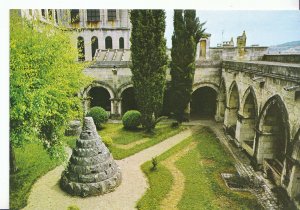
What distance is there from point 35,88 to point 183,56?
1175 centimetres

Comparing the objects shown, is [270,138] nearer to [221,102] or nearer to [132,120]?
[221,102]

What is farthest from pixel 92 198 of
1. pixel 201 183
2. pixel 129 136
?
pixel 129 136

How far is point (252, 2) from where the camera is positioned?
28.3 ft

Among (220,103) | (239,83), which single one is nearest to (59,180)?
(239,83)

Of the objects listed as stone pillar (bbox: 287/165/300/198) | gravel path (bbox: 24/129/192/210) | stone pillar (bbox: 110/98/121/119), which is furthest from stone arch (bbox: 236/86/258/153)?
stone pillar (bbox: 110/98/121/119)

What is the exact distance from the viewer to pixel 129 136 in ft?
57.0

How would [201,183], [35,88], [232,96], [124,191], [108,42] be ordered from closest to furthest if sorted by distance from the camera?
[35,88] < [124,191] < [201,183] < [232,96] < [108,42]

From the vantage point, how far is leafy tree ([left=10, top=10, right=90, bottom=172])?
8.15m

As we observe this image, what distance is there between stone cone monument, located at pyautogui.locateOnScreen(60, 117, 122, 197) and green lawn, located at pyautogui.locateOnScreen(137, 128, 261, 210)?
1726mm

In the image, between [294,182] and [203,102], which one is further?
[203,102]

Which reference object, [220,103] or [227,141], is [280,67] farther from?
[220,103]

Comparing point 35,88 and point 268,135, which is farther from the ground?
point 35,88

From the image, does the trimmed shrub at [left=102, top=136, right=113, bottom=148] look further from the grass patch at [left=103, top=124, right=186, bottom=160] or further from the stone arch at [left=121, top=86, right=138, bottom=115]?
the stone arch at [left=121, top=86, right=138, bottom=115]

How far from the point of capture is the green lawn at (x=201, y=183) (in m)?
10.3
